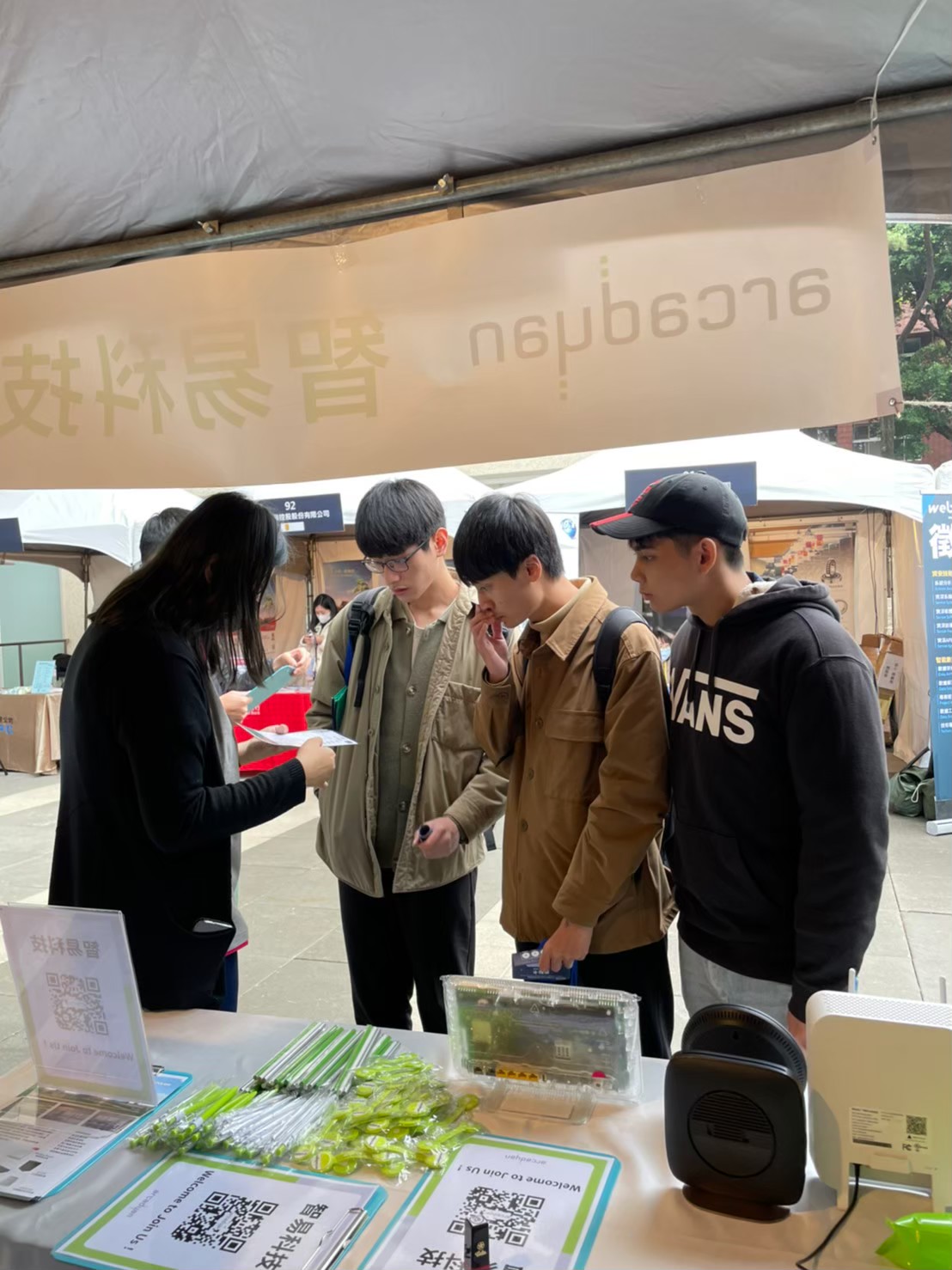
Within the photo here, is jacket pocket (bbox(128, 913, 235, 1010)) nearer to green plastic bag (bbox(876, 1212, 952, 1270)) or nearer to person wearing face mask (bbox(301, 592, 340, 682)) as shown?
green plastic bag (bbox(876, 1212, 952, 1270))

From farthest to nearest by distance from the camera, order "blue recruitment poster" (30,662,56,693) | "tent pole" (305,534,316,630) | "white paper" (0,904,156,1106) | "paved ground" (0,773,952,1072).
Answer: "tent pole" (305,534,316,630) < "blue recruitment poster" (30,662,56,693) < "paved ground" (0,773,952,1072) < "white paper" (0,904,156,1106)

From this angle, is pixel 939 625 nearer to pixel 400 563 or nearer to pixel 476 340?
pixel 400 563

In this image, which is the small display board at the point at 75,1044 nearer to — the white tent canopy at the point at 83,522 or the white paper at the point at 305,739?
Answer: the white paper at the point at 305,739

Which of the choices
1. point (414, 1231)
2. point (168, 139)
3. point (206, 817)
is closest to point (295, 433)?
point (168, 139)

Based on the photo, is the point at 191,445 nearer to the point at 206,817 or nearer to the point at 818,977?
the point at 206,817

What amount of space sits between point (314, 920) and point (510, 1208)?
3159 millimetres

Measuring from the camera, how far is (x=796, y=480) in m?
5.16

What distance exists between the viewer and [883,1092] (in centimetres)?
87

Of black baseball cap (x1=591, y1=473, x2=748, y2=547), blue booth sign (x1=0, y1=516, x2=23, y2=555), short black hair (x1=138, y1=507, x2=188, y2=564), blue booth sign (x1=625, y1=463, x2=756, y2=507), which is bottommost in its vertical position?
black baseball cap (x1=591, y1=473, x2=748, y2=547)

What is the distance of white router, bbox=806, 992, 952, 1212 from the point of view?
33.7 inches

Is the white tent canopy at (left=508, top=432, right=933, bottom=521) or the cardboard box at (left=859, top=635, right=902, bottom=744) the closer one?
the white tent canopy at (left=508, top=432, right=933, bottom=521)

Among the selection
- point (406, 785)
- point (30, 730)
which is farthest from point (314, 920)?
point (30, 730)

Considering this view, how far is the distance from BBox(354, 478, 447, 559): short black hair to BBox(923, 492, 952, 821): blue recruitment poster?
3.65 meters

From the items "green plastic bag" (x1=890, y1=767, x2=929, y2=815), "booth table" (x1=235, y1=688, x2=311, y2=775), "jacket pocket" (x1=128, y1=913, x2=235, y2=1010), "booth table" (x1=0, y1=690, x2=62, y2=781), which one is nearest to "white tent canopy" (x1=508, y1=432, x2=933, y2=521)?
"green plastic bag" (x1=890, y1=767, x2=929, y2=815)
